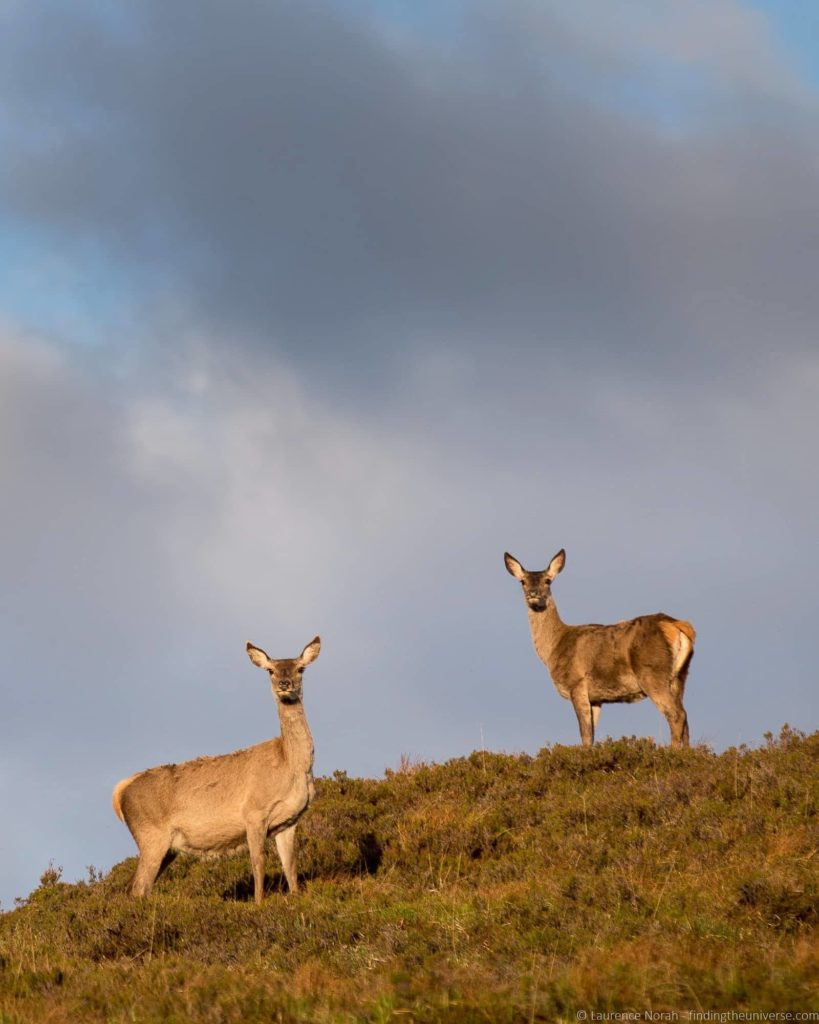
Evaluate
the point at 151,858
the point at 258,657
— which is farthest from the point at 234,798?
the point at 258,657

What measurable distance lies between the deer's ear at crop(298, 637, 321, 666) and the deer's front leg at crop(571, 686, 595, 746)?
6.67 metres

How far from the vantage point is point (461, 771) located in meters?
18.5

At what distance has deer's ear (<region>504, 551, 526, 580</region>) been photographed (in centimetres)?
2219

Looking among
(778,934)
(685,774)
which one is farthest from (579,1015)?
(685,774)

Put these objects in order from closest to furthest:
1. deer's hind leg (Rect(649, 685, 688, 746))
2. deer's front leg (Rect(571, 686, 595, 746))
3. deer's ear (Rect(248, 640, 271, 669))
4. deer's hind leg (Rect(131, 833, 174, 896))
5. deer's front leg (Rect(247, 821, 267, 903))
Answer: deer's front leg (Rect(247, 821, 267, 903)) → deer's hind leg (Rect(131, 833, 174, 896)) → deer's ear (Rect(248, 640, 271, 669)) → deer's hind leg (Rect(649, 685, 688, 746)) → deer's front leg (Rect(571, 686, 595, 746))

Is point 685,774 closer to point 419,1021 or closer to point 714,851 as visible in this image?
point 714,851

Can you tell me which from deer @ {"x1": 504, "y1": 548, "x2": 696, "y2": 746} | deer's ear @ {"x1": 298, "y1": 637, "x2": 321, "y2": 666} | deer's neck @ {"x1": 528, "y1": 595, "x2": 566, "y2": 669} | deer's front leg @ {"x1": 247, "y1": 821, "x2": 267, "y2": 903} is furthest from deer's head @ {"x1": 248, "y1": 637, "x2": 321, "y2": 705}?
deer's neck @ {"x1": 528, "y1": 595, "x2": 566, "y2": 669}

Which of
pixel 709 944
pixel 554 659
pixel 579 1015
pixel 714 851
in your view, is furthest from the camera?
pixel 554 659

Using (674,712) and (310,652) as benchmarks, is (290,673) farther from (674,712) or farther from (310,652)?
(674,712)

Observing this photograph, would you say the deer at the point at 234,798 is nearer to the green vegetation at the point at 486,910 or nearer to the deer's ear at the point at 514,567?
the green vegetation at the point at 486,910

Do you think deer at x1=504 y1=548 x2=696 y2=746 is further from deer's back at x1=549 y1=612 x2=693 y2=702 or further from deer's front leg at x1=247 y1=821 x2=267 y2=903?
deer's front leg at x1=247 y1=821 x2=267 y2=903

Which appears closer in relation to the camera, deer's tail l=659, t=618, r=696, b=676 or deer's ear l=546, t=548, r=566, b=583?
deer's tail l=659, t=618, r=696, b=676

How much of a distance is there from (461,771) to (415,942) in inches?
330

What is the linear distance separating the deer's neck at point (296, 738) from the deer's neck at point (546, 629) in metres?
7.56
